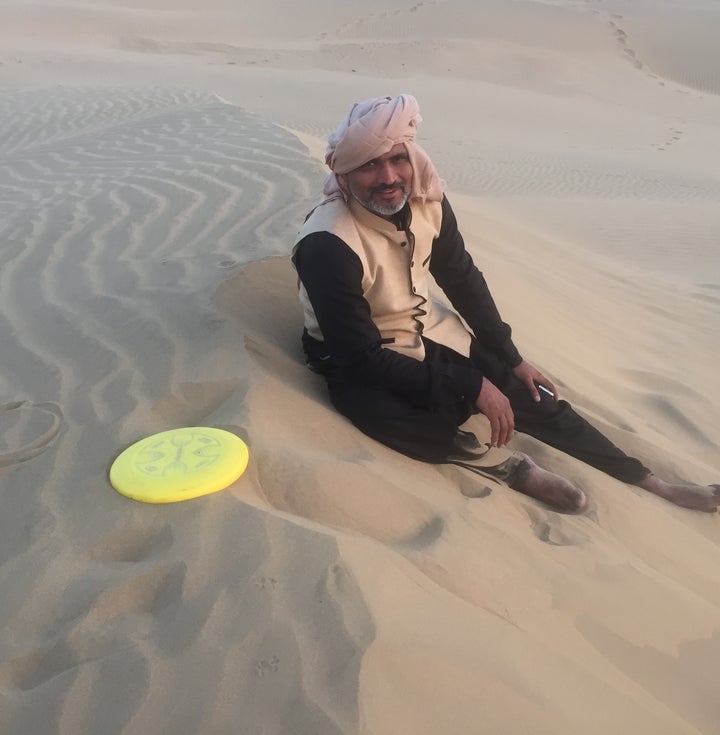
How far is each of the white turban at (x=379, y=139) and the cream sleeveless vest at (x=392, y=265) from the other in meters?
0.08

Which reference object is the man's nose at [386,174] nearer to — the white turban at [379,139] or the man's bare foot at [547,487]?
the white turban at [379,139]

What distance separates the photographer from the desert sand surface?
63.4 inches

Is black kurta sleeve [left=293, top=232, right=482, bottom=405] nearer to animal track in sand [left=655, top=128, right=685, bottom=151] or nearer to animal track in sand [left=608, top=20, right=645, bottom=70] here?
animal track in sand [left=655, top=128, right=685, bottom=151]

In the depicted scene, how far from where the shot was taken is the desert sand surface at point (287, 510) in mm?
1611

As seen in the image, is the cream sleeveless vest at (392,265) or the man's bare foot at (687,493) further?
the man's bare foot at (687,493)

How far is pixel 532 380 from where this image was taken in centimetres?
303

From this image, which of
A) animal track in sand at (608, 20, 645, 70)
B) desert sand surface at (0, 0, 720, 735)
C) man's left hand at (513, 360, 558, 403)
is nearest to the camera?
desert sand surface at (0, 0, 720, 735)

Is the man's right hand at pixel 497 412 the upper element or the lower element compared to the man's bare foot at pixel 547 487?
upper

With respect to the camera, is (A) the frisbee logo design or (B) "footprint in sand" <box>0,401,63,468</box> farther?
(B) "footprint in sand" <box>0,401,63,468</box>

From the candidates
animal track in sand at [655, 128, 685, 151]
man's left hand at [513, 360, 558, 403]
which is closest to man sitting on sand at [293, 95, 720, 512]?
man's left hand at [513, 360, 558, 403]

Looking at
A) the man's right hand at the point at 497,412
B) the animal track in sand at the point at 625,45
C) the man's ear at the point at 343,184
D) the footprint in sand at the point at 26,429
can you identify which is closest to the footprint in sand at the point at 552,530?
the man's right hand at the point at 497,412

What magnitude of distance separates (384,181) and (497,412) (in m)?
0.87

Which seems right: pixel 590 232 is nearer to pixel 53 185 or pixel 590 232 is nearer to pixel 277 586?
pixel 53 185

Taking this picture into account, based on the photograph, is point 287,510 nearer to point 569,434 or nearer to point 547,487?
point 547,487
